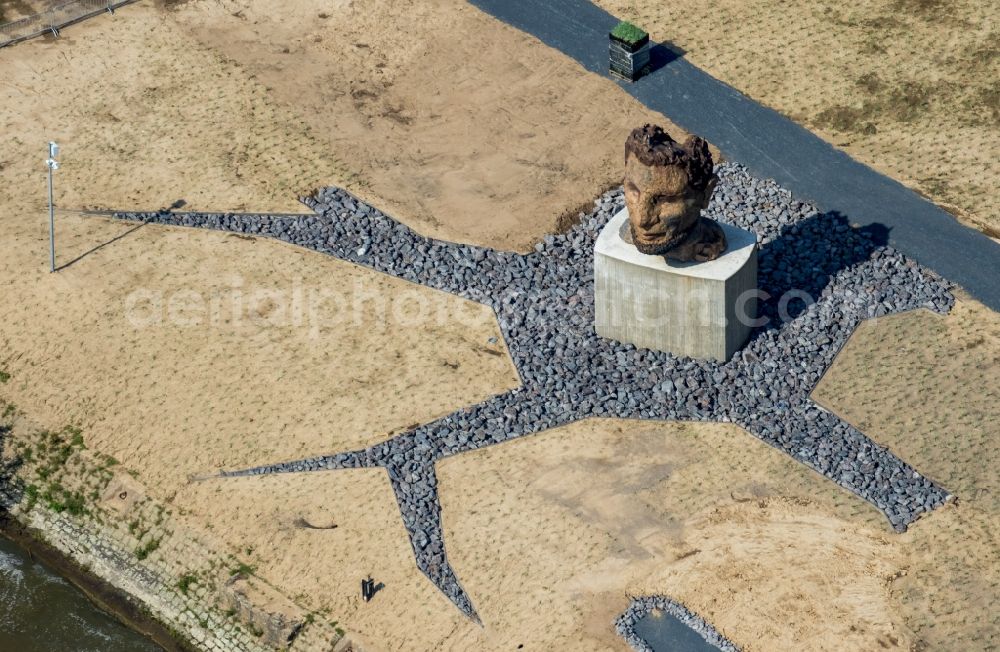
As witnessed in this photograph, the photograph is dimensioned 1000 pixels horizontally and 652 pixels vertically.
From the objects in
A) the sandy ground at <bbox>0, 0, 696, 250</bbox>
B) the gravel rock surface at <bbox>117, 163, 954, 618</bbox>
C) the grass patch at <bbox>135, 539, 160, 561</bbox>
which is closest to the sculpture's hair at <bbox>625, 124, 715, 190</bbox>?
the gravel rock surface at <bbox>117, 163, 954, 618</bbox>

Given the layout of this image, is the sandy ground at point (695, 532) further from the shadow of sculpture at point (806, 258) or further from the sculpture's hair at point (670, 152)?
the sculpture's hair at point (670, 152)

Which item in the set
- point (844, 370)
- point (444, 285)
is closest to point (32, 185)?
point (444, 285)

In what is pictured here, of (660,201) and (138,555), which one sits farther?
(138,555)

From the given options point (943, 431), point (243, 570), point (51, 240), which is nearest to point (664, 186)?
point (943, 431)

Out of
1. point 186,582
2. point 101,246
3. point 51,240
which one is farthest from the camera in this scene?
point 101,246

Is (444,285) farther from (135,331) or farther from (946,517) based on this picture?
(946,517)

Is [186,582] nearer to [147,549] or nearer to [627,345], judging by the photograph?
[147,549]

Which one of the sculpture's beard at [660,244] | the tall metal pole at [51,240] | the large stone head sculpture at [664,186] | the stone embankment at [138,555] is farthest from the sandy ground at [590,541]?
the tall metal pole at [51,240]
